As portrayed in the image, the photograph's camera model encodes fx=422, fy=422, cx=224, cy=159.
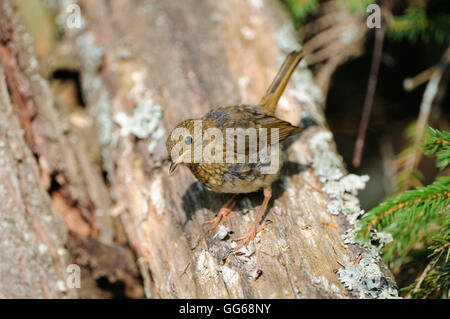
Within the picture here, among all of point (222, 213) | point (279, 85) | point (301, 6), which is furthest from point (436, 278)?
point (301, 6)

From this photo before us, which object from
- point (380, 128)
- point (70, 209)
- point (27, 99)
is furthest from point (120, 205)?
point (380, 128)

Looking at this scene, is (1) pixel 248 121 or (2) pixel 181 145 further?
(1) pixel 248 121

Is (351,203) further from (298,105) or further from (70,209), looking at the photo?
(70,209)

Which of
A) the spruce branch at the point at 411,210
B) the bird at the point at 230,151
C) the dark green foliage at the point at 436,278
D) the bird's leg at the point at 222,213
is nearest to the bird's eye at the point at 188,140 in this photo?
the bird at the point at 230,151

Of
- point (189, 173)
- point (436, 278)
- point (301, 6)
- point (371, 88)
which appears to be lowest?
point (436, 278)

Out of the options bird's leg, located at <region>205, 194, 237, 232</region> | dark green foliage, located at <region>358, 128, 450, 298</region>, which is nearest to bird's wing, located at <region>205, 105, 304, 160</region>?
bird's leg, located at <region>205, 194, 237, 232</region>

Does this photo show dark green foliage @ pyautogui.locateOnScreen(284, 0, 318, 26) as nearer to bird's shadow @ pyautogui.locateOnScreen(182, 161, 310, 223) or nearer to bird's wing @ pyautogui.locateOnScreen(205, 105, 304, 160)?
bird's wing @ pyautogui.locateOnScreen(205, 105, 304, 160)

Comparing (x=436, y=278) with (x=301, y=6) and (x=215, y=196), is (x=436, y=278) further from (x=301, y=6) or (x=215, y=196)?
(x=301, y=6)
